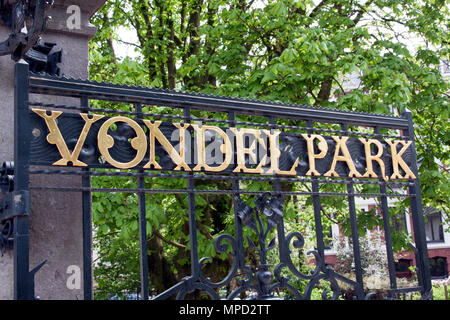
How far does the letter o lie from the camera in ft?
13.9

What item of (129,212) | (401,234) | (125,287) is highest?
(129,212)

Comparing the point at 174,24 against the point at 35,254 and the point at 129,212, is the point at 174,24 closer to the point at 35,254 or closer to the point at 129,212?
the point at 129,212

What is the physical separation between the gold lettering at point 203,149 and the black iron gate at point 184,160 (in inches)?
0.4

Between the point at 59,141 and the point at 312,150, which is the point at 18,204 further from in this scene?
the point at 312,150

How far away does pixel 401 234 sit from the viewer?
1005 centimetres

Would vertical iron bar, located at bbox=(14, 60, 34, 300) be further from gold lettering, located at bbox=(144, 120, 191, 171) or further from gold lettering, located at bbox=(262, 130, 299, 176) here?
gold lettering, located at bbox=(262, 130, 299, 176)

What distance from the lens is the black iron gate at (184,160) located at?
152 inches

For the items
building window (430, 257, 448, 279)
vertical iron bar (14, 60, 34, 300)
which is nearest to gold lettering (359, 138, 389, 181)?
vertical iron bar (14, 60, 34, 300)

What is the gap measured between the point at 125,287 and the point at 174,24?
7.29 meters

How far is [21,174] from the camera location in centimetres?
373

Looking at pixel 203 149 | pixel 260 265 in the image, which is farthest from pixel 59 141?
pixel 260 265

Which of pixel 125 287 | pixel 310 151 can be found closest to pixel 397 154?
pixel 310 151

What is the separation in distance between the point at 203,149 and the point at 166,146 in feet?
1.15

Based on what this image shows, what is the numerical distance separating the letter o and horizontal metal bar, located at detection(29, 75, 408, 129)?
0.72 feet
